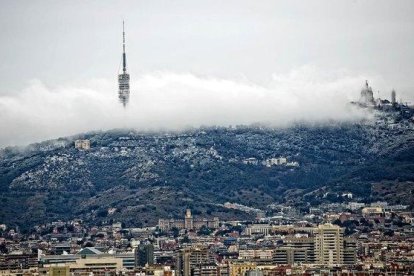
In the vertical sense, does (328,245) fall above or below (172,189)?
below

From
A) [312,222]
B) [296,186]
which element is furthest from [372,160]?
[312,222]

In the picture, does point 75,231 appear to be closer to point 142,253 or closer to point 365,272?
point 142,253

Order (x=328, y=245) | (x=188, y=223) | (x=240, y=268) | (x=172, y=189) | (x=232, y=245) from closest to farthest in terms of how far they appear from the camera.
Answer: (x=240, y=268) → (x=328, y=245) → (x=232, y=245) → (x=188, y=223) → (x=172, y=189)

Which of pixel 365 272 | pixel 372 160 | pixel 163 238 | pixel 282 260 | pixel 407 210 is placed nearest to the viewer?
pixel 365 272

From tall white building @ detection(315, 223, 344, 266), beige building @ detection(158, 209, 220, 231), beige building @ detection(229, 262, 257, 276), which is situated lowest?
beige building @ detection(229, 262, 257, 276)

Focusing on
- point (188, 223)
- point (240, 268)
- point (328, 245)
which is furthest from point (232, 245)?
point (240, 268)

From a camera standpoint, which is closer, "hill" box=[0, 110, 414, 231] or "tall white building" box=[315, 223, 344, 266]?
"tall white building" box=[315, 223, 344, 266]

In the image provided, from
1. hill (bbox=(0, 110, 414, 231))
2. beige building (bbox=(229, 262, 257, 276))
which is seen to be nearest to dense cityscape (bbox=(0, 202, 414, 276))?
beige building (bbox=(229, 262, 257, 276))

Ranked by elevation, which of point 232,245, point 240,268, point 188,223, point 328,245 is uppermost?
point 188,223

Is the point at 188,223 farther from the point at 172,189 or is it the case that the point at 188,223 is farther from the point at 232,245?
the point at 232,245

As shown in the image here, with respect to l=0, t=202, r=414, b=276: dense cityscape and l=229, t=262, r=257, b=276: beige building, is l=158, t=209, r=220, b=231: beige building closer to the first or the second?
l=0, t=202, r=414, b=276: dense cityscape

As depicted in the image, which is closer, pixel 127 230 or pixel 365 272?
pixel 365 272
